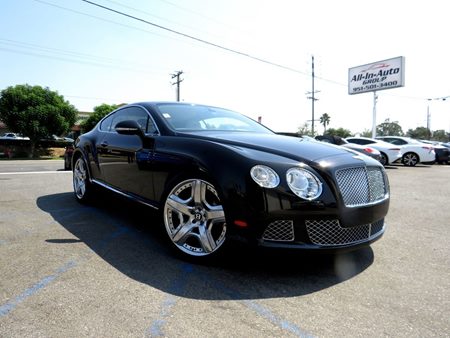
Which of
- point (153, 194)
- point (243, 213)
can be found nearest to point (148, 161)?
point (153, 194)

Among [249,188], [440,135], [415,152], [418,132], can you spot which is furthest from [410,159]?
[440,135]

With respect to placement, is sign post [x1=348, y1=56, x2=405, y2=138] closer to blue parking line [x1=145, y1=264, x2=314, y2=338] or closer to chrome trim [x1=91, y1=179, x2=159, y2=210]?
chrome trim [x1=91, y1=179, x2=159, y2=210]


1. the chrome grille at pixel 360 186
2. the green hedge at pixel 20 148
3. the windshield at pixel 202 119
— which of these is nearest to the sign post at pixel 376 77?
the windshield at pixel 202 119

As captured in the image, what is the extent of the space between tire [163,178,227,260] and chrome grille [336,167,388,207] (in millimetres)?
946

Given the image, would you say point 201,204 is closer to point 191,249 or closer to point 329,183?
point 191,249

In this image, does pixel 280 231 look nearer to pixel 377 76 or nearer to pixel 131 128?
pixel 131 128

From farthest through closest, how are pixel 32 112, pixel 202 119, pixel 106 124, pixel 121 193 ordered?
pixel 32 112 → pixel 106 124 → pixel 121 193 → pixel 202 119

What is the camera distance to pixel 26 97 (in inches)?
1050

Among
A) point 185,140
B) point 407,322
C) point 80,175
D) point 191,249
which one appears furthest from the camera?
point 80,175

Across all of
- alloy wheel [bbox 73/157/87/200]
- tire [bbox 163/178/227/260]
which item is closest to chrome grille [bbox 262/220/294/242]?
tire [bbox 163/178/227/260]

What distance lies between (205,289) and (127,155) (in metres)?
2.03

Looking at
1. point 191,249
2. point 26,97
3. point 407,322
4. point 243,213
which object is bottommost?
point 407,322

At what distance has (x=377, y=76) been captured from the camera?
95.2ft

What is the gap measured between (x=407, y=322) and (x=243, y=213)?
1208mm
